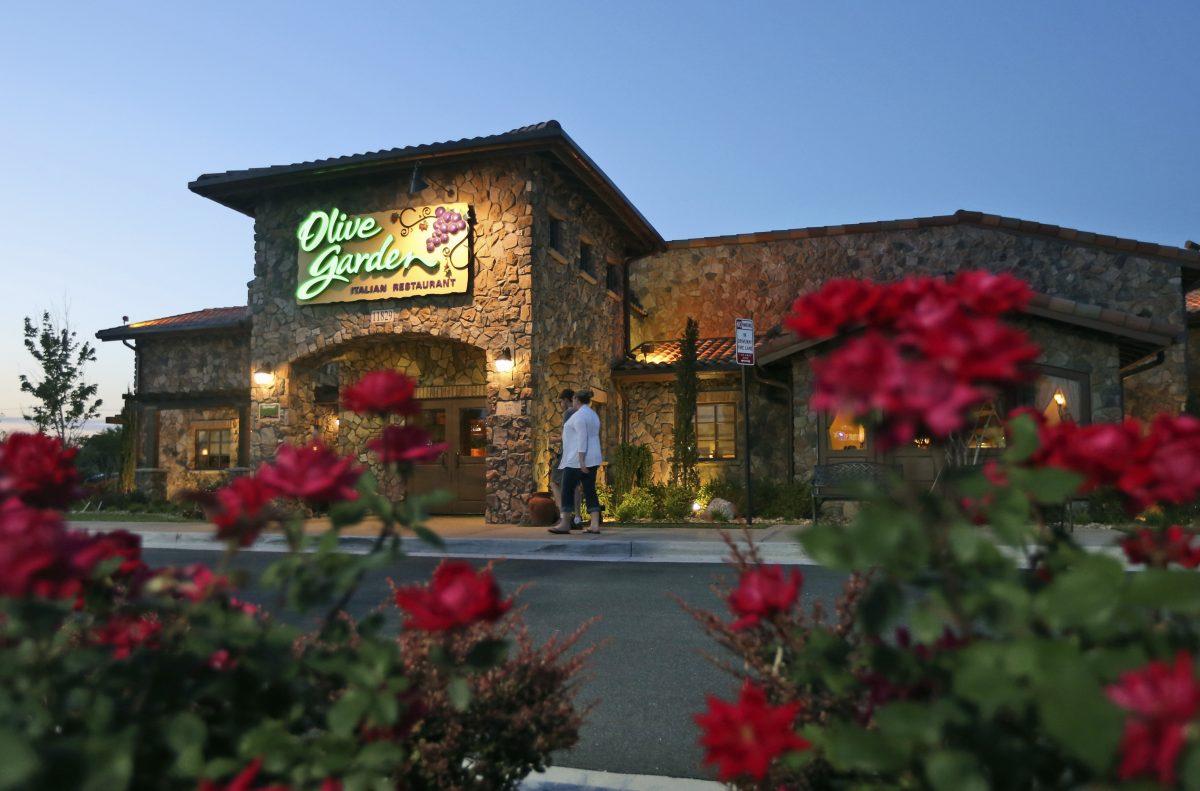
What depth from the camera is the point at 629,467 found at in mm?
14492

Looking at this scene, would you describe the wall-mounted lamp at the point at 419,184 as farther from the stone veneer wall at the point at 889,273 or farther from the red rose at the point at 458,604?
the red rose at the point at 458,604

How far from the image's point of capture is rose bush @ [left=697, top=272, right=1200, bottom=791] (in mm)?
962

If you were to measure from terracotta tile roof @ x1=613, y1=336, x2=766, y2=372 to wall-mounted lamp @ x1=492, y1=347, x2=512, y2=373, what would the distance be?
393 centimetres

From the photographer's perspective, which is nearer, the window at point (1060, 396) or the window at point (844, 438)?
the window at point (1060, 396)

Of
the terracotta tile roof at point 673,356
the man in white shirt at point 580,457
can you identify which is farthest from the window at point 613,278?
the man in white shirt at point 580,457

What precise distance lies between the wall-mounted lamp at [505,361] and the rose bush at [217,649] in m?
10.8

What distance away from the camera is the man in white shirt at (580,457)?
10867 mm

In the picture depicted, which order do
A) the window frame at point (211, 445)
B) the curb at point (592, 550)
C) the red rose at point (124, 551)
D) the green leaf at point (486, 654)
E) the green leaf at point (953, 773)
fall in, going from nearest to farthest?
1. the green leaf at point (953, 773)
2. the green leaf at point (486, 654)
3. the red rose at point (124, 551)
4. the curb at point (592, 550)
5. the window frame at point (211, 445)

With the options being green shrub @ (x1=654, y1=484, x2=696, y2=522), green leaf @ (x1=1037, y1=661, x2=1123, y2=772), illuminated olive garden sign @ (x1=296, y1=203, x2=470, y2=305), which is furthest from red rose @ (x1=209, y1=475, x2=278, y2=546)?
green shrub @ (x1=654, y1=484, x2=696, y2=522)

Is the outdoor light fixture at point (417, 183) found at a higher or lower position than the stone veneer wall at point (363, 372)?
higher

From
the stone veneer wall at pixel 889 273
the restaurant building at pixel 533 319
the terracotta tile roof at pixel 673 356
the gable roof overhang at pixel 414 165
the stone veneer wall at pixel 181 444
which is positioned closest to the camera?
the gable roof overhang at pixel 414 165

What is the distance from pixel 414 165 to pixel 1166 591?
1305 centimetres

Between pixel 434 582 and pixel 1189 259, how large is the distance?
713 inches

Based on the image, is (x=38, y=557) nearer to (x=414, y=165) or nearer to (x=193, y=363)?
(x=414, y=165)
